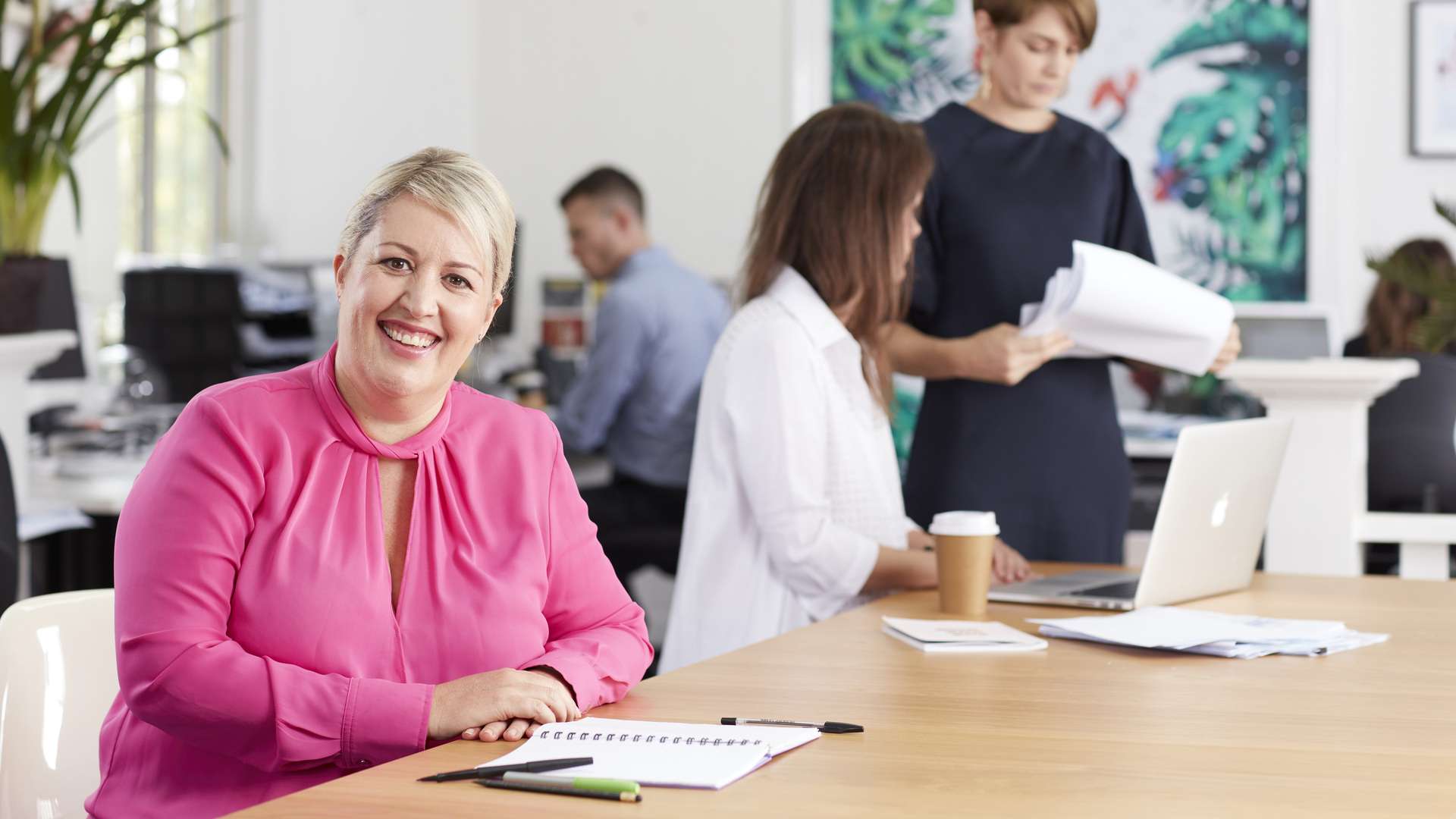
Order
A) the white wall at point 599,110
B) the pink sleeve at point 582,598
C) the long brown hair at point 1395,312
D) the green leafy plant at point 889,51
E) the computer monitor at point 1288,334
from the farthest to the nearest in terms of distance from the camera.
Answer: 1. the green leafy plant at point 889,51
2. the white wall at point 599,110
3. the computer monitor at point 1288,334
4. the long brown hair at point 1395,312
5. the pink sleeve at point 582,598

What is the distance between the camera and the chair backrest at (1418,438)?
365 cm

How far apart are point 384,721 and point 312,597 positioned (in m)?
0.14

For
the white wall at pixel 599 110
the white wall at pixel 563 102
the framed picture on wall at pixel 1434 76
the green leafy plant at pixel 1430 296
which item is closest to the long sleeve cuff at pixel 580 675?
the green leafy plant at pixel 1430 296

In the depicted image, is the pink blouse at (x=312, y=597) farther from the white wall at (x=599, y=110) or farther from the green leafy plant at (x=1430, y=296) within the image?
the white wall at (x=599, y=110)

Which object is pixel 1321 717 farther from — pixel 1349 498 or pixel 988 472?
pixel 1349 498

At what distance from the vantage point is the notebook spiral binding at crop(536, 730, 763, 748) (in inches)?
46.7

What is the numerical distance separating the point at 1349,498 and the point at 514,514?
1.78 metres

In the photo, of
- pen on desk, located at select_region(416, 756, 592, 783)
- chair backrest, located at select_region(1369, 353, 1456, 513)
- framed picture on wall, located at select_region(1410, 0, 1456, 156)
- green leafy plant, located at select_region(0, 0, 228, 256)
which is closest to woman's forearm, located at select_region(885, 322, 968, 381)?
pen on desk, located at select_region(416, 756, 592, 783)

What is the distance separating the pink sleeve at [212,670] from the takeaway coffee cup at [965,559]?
0.75m

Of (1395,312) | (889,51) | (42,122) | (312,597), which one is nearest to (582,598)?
(312,597)

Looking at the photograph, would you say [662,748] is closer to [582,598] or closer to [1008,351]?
[582,598]

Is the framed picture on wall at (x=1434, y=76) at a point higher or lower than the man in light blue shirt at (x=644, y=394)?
higher

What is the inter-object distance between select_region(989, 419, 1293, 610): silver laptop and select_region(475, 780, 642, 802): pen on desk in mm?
916

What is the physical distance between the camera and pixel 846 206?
2109mm
